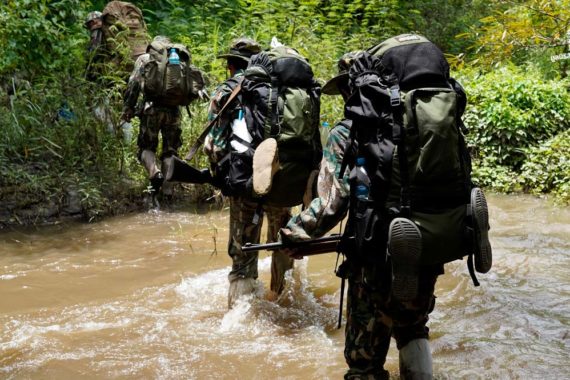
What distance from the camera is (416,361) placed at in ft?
8.90

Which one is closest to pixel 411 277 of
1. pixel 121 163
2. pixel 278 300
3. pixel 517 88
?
pixel 278 300

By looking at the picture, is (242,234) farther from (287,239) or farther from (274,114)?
(287,239)

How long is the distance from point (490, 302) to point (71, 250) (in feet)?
14.0

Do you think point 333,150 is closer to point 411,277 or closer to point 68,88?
point 411,277

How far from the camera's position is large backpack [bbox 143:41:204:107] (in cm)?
666

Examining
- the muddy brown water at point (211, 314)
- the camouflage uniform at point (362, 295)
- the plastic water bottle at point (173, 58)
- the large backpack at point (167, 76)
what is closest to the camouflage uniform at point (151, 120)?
the large backpack at point (167, 76)

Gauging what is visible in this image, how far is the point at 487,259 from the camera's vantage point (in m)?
2.59

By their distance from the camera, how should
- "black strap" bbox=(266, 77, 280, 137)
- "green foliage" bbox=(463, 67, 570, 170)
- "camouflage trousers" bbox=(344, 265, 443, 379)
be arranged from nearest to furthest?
"camouflage trousers" bbox=(344, 265, 443, 379) → "black strap" bbox=(266, 77, 280, 137) → "green foliage" bbox=(463, 67, 570, 170)

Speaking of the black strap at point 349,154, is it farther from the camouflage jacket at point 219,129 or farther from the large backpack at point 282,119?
the camouflage jacket at point 219,129

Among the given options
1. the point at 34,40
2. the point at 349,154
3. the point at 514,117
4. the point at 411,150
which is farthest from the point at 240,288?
the point at 514,117

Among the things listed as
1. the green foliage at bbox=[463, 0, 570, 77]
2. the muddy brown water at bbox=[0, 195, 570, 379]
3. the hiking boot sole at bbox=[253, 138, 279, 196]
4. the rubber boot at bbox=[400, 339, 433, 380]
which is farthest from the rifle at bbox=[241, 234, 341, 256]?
the green foliage at bbox=[463, 0, 570, 77]

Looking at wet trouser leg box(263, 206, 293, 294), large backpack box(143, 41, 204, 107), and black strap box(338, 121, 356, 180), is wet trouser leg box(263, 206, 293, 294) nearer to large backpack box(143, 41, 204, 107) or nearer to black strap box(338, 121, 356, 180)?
black strap box(338, 121, 356, 180)

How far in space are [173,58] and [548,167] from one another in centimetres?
563

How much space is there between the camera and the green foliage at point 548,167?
8438 millimetres
